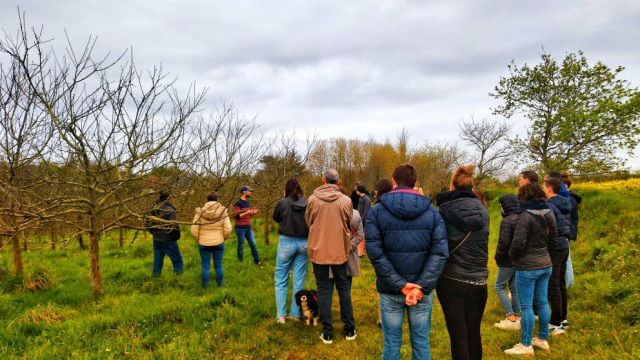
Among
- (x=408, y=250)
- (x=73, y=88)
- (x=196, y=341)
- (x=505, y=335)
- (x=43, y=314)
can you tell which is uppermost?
(x=73, y=88)

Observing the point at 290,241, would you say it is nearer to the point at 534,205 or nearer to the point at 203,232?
the point at 203,232

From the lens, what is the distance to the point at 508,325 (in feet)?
13.4

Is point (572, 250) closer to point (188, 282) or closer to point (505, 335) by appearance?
point (505, 335)

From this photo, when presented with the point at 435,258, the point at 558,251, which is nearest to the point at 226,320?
the point at 435,258

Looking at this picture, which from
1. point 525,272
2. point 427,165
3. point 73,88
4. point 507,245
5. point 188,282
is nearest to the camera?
point 525,272

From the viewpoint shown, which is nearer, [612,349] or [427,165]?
[612,349]

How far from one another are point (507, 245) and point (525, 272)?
0.33m

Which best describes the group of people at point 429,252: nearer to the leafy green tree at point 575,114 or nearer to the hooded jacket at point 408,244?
the hooded jacket at point 408,244

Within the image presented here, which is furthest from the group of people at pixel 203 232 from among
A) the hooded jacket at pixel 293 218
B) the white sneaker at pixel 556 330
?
the white sneaker at pixel 556 330

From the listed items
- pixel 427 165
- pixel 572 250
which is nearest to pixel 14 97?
pixel 572 250

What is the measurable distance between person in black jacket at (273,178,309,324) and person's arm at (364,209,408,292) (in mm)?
1707

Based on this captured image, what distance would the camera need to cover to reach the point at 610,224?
7586 mm

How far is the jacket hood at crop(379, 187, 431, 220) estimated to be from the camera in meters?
2.39

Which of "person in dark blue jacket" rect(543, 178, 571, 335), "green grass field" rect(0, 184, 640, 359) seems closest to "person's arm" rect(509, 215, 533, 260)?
"person in dark blue jacket" rect(543, 178, 571, 335)
